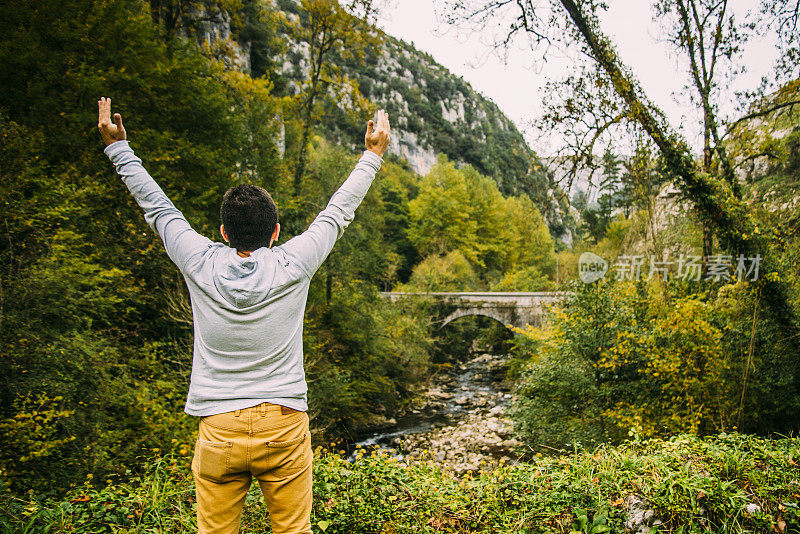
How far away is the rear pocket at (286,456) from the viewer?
140 cm

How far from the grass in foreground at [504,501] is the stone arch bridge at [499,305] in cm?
1738

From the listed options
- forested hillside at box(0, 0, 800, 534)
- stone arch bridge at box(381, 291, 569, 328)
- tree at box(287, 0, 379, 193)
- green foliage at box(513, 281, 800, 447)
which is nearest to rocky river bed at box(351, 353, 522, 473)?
forested hillside at box(0, 0, 800, 534)

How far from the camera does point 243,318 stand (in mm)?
1400

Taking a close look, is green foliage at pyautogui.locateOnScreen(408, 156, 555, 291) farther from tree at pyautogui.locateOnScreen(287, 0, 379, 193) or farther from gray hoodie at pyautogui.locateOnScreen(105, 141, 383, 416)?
gray hoodie at pyautogui.locateOnScreen(105, 141, 383, 416)

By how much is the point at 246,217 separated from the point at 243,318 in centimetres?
36

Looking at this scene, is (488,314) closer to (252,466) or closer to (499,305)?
(499,305)

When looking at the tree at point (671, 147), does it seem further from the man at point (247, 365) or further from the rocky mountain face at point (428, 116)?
the rocky mountain face at point (428, 116)

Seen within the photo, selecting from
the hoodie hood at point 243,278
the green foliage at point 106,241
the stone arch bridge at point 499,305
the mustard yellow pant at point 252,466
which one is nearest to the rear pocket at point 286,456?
the mustard yellow pant at point 252,466

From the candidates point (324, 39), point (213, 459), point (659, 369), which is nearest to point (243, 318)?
point (213, 459)

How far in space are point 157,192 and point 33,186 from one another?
Result: 6.71 meters

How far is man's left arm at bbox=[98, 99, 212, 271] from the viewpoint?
1.51m

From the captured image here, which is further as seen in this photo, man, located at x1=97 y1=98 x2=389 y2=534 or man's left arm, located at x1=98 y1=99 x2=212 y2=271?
man's left arm, located at x1=98 y1=99 x2=212 y2=271

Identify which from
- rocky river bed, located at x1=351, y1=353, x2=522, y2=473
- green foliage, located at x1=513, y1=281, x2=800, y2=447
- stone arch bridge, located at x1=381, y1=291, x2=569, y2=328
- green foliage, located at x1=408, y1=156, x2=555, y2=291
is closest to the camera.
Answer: green foliage, located at x1=513, y1=281, x2=800, y2=447

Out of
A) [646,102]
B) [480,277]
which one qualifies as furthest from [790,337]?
[480,277]
